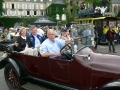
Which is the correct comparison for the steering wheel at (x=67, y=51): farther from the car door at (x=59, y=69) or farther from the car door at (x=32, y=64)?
the car door at (x=32, y=64)

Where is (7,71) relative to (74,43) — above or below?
below

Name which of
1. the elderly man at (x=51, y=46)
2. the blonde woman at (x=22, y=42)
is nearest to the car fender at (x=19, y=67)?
the blonde woman at (x=22, y=42)

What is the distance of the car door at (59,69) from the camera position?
453 cm

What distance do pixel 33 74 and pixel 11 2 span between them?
122957mm

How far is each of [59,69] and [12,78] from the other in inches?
74.3

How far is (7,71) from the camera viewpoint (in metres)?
6.34

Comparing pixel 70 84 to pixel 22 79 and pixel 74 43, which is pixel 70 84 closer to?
pixel 74 43

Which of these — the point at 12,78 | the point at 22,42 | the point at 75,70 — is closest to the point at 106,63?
the point at 75,70

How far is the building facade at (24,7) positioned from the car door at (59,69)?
121183 millimetres

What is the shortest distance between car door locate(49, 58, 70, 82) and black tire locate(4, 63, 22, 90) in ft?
3.97

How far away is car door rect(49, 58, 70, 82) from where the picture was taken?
4531mm

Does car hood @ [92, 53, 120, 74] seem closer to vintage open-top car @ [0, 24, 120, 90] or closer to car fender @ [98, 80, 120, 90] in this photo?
vintage open-top car @ [0, 24, 120, 90]

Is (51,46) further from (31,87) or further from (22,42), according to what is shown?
(22,42)

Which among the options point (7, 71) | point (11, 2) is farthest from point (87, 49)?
point (11, 2)
